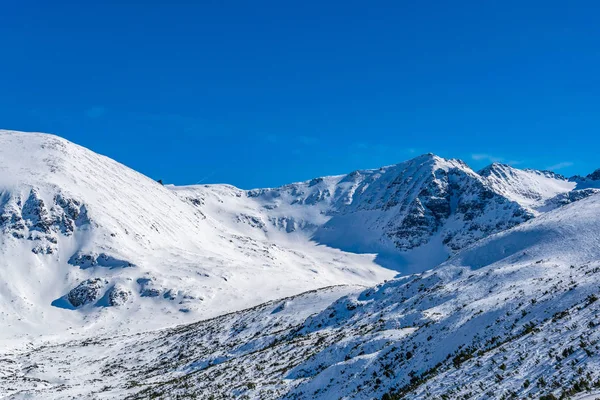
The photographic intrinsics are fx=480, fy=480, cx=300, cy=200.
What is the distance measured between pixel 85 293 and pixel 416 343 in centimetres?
12877

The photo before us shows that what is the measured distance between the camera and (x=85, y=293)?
449 feet

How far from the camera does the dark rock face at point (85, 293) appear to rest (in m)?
135

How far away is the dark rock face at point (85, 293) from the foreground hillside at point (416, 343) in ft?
169

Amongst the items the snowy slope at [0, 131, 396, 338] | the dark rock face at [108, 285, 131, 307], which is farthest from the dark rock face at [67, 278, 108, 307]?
the dark rock face at [108, 285, 131, 307]

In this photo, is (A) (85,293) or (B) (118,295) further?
(A) (85,293)

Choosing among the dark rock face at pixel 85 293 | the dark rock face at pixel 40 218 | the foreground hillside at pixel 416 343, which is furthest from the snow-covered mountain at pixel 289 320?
the dark rock face at pixel 40 218

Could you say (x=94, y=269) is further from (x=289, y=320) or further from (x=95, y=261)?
(x=289, y=320)

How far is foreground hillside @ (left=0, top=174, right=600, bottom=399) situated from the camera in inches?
740

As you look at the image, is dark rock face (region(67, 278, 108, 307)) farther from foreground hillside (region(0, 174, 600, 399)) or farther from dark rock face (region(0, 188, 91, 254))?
foreground hillside (region(0, 174, 600, 399))

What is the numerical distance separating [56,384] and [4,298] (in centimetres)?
7559

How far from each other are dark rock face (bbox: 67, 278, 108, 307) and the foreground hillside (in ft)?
169

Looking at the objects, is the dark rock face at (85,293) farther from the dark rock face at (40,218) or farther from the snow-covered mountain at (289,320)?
the dark rock face at (40,218)

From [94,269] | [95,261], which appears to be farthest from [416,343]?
[95,261]

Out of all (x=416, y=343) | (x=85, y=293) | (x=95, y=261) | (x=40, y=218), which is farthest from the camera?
(x=40, y=218)
